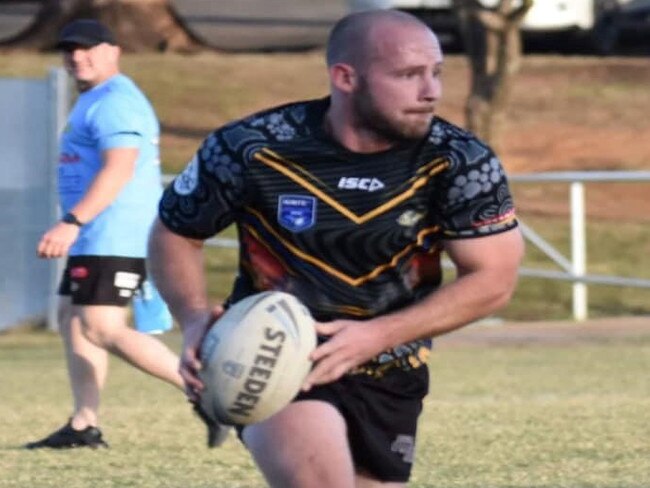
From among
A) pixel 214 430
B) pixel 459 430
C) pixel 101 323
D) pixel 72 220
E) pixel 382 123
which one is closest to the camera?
pixel 382 123

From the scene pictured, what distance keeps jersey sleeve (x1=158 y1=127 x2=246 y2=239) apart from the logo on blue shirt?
0.11 meters

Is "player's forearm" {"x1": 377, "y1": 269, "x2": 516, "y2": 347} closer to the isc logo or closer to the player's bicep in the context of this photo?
the player's bicep

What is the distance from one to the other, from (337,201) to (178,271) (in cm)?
45

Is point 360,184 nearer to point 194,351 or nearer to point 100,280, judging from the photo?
point 194,351

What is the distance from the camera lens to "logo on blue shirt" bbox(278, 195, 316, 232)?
16.2 ft

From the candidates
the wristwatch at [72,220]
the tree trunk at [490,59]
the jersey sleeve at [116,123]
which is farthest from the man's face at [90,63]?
the tree trunk at [490,59]

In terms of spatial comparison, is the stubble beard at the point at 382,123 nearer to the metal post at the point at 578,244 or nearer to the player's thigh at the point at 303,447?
the player's thigh at the point at 303,447

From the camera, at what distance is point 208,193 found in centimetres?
499

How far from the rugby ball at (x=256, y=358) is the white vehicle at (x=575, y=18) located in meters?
26.1

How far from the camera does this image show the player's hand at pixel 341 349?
4746mm

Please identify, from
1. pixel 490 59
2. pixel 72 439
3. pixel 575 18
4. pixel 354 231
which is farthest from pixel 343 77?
pixel 575 18

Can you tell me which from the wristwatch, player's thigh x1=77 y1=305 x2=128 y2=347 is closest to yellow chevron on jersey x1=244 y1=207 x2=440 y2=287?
the wristwatch

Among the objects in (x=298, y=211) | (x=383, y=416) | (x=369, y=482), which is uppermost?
(x=298, y=211)

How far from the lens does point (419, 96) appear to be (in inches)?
190
